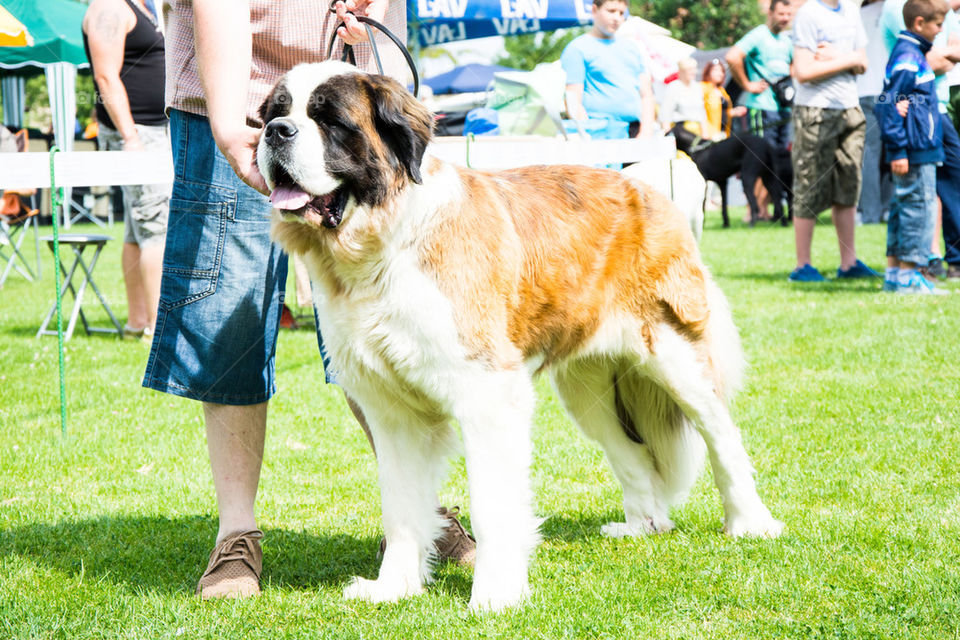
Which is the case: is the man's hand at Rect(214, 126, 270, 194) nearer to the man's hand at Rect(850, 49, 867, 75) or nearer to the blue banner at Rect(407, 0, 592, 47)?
the man's hand at Rect(850, 49, 867, 75)

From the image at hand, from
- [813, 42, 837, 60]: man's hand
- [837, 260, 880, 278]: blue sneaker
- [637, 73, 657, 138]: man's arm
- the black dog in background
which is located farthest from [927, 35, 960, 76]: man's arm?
the black dog in background

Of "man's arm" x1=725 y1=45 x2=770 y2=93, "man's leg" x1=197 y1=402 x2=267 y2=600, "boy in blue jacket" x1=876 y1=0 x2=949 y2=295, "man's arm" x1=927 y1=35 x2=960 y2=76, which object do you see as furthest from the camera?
"man's arm" x1=725 y1=45 x2=770 y2=93

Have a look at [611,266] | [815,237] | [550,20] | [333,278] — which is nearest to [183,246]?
[333,278]

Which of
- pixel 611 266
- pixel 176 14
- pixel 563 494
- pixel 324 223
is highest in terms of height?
pixel 176 14

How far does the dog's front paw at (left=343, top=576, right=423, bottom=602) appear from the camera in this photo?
113 inches

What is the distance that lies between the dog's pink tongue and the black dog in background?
1417 centimetres

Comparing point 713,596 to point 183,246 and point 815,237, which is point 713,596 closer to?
point 183,246

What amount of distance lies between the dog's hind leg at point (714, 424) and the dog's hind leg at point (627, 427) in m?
0.14

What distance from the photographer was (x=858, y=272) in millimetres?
9312

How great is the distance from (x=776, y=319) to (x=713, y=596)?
491 centimetres

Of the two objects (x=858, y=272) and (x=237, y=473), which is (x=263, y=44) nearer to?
(x=237, y=473)

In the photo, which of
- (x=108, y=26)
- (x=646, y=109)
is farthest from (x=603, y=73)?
(x=108, y=26)

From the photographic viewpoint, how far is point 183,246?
2.95 meters

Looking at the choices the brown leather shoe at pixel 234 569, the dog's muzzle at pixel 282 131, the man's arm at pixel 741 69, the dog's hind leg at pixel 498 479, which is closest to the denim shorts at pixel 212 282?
the brown leather shoe at pixel 234 569
